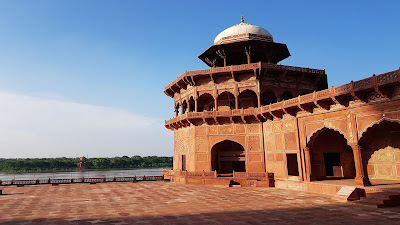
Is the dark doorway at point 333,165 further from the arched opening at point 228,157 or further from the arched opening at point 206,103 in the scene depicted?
the arched opening at point 206,103

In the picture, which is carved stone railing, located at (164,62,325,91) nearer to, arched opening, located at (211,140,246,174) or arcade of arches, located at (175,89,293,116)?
arcade of arches, located at (175,89,293,116)

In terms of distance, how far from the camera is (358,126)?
47.0 ft

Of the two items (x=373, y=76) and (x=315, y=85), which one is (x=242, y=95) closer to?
(x=315, y=85)

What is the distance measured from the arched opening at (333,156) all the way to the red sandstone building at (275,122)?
67mm

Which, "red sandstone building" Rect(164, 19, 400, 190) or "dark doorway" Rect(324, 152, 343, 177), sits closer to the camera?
"red sandstone building" Rect(164, 19, 400, 190)

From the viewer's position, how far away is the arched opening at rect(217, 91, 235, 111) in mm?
24553

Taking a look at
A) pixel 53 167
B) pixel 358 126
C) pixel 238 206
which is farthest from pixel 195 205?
pixel 53 167

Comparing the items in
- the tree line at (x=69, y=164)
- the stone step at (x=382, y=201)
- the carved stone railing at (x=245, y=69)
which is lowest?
the tree line at (x=69, y=164)

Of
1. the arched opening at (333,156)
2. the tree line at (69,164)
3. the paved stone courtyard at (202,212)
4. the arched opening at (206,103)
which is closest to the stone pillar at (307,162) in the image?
the arched opening at (333,156)

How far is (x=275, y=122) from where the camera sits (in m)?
20.4

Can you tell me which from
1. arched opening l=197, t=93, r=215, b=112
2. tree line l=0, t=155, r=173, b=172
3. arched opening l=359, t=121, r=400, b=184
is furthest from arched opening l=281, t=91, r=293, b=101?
tree line l=0, t=155, r=173, b=172

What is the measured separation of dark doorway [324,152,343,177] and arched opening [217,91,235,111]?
9.16 m

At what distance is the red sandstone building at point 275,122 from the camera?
14.4m

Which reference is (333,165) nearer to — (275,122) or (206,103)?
(275,122)
